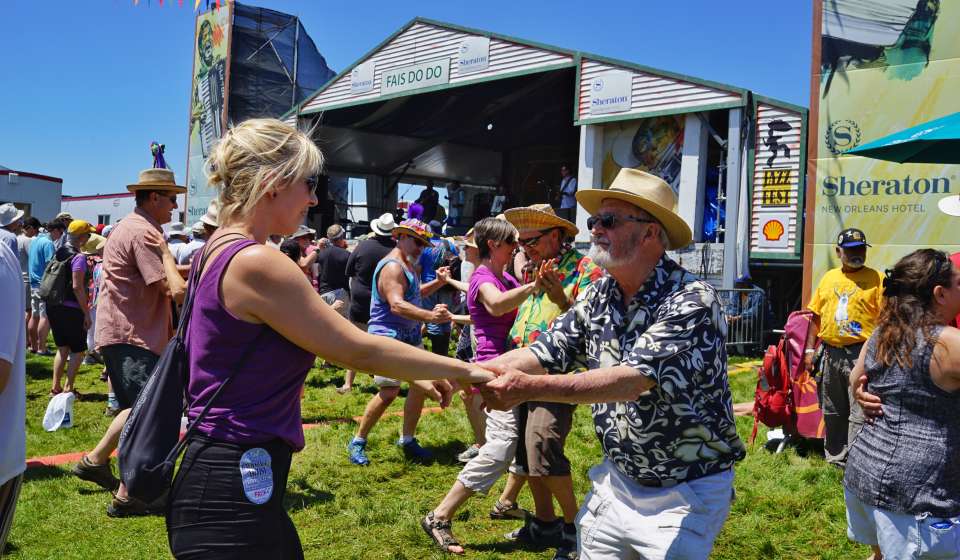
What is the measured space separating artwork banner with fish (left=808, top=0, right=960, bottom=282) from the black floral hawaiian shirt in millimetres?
9213

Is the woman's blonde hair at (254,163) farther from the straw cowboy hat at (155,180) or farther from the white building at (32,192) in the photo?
the white building at (32,192)

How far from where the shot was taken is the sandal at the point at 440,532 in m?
4.79

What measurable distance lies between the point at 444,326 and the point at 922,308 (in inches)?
245

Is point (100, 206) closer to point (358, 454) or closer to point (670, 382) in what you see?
point (358, 454)

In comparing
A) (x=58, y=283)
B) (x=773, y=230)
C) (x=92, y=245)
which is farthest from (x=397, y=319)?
(x=773, y=230)

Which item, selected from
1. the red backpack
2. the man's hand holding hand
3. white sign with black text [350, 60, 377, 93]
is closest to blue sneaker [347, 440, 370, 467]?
the red backpack

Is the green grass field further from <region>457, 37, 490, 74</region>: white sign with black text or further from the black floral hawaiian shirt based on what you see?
<region>457, 37, 490, 74</region>: white sign with black text

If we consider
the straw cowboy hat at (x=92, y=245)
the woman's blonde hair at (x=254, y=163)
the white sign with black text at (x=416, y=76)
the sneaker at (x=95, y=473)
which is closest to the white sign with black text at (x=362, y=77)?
the white sign with black text at (x=416, y=76)

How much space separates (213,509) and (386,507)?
11.8ft

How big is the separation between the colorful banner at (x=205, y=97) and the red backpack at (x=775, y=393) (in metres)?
24.7

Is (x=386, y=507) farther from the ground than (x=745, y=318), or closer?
closer

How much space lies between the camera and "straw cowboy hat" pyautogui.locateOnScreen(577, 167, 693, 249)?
2754 millimetres

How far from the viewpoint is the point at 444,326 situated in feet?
29.7

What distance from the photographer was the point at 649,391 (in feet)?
8.41
